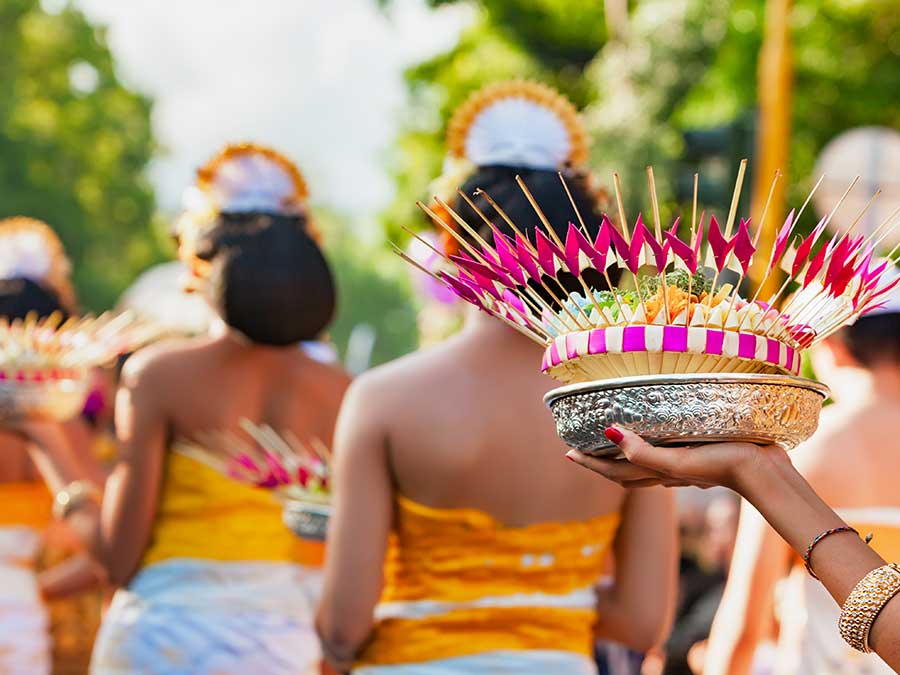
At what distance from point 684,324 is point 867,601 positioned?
42 centimetres

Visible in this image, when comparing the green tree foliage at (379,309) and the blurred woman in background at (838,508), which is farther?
the green tree foliage at (379,309)

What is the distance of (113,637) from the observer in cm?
429

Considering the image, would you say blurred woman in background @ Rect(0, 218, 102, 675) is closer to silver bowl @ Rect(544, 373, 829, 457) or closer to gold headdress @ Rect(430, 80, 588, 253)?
gold headdress @ Rect(430, 80, 588, 253)

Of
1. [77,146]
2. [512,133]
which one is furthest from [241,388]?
[77,146]

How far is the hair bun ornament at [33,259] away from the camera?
5641 millimetres

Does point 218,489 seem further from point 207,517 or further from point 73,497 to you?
point 73,497

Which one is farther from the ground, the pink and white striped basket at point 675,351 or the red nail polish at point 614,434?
the pink and white striped basket at point 675,351

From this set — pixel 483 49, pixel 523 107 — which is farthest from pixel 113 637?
pixel 483 49

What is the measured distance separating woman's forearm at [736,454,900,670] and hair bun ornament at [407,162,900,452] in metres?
0.05

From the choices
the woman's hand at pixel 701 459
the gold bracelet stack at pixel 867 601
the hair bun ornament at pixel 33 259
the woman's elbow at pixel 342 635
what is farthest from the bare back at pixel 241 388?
the gold bracelet stack at pixel 867 601

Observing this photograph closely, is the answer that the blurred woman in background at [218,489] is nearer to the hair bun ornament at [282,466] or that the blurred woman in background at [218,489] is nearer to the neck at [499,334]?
the hair bun ornament at [282,466]

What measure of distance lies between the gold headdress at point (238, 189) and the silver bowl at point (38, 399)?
1.76 ft

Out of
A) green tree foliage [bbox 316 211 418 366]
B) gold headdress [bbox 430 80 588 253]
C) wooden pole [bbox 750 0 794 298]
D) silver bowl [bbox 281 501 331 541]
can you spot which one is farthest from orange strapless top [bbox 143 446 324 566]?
green tree foliage [bbox 316 211 418 366]

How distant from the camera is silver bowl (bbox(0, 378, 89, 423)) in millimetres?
4508
